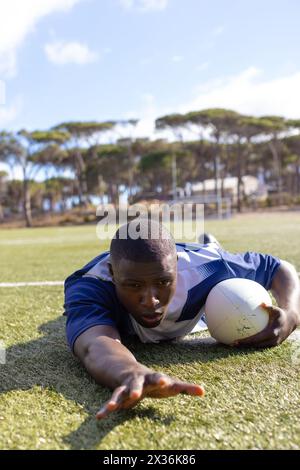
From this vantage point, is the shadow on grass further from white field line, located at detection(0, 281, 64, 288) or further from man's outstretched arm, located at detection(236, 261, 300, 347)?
white field line, located at detection(0, 281, 64, 288)

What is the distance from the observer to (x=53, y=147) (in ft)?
185

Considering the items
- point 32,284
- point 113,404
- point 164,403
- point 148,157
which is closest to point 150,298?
point 164,403

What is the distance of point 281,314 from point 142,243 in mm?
1089

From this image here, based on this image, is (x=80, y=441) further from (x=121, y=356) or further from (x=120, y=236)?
(x=120, y=236)

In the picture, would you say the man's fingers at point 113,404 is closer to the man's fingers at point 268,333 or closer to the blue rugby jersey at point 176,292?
the blue rugby jersey at point 176,292

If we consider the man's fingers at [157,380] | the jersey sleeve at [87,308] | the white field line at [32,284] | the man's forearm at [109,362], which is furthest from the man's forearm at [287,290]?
the white field line at [32,284]

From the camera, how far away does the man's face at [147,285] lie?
108 inches

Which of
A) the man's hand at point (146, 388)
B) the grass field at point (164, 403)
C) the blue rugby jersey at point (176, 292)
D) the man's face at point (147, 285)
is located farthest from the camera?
the blue rugby jersey at point (176, 292)

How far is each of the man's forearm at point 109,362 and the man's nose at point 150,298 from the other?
268mm

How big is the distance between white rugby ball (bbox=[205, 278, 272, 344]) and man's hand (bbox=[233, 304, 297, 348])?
3 cm

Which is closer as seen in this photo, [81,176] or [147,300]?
[147,300]

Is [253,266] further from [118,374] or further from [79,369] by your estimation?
[118,374]

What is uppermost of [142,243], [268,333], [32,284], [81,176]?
[81,176]

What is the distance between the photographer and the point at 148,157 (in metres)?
64.3
